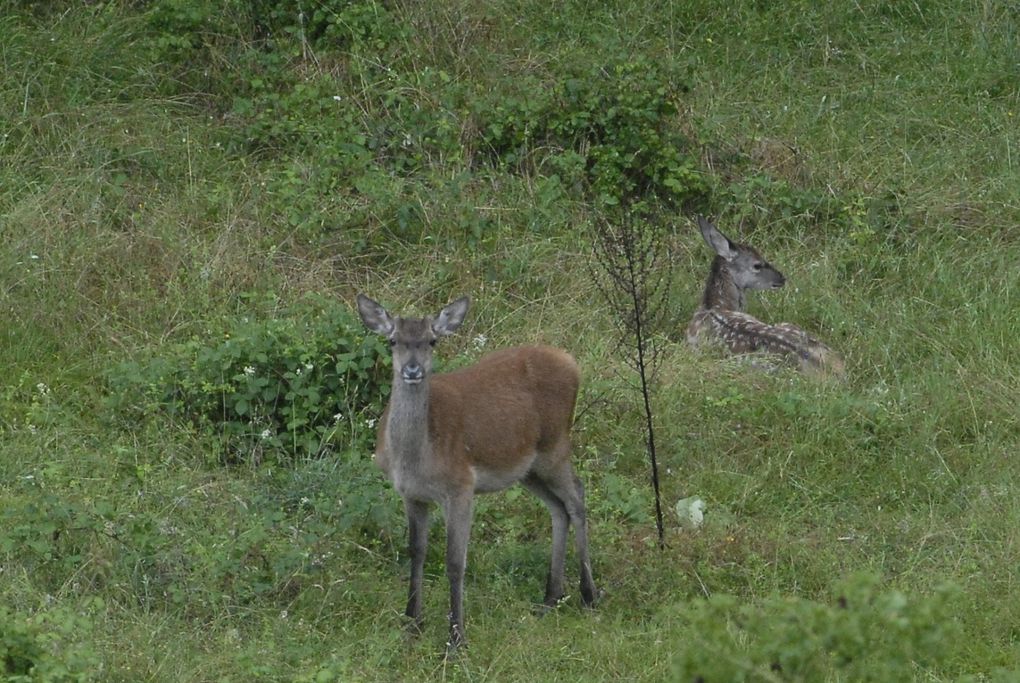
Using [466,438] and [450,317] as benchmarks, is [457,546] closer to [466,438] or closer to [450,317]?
[466,438]

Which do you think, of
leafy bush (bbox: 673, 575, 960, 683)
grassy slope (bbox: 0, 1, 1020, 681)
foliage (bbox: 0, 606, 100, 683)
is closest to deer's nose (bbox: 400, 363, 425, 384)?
grassy slope (bbox: 0, 1, 1020, 681)

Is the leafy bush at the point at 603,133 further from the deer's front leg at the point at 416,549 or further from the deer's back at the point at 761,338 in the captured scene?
the deer's front leg at the point at 416,549

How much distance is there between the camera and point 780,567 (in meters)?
7.30

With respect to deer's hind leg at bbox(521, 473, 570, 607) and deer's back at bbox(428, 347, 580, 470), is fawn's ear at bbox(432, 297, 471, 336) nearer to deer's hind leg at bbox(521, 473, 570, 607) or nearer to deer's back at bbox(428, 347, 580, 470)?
deer's back at bbox(428, 347, 580, 470)

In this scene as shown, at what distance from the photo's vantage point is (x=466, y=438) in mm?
7160

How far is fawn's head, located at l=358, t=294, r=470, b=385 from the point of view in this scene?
23.0 feet

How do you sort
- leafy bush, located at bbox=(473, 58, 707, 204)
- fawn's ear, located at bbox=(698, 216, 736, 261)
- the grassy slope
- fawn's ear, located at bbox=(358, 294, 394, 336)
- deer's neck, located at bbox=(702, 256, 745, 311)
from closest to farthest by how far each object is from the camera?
1. the grassy slope
2. fawn's ear, located at bbox=(358, 294, 394, 336)
3. deer's neck, located at bbox=(702, 256, 745, 311)
4. fawn's ear, located at bbox=(698, 216, 736, 261)
5. leafy bush, located at bbox=(473, 58, 707, 204)

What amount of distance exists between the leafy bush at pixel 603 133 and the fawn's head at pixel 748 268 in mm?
622

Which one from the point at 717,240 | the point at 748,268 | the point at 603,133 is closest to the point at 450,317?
the point at 748,268

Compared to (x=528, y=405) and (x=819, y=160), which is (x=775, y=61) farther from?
(x=528, y=405)

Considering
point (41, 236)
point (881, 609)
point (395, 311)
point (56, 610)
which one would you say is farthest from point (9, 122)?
point (881, 609)

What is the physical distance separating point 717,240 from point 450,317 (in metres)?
3.81

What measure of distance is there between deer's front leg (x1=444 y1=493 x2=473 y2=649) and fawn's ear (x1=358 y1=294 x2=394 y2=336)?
799mm

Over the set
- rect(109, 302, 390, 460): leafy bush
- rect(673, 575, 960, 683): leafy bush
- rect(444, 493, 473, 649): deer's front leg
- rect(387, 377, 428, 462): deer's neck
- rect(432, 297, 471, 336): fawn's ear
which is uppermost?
rect(673, 575, 960, 683): leafy bush
